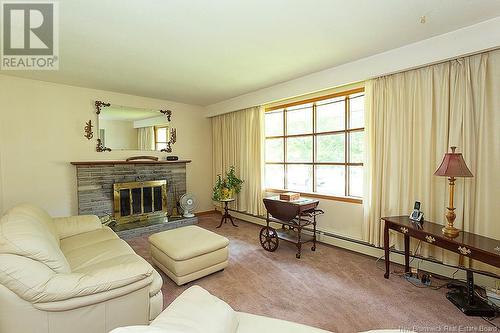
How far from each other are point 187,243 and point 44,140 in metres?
3.10

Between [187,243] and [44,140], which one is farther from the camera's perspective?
[44,140]

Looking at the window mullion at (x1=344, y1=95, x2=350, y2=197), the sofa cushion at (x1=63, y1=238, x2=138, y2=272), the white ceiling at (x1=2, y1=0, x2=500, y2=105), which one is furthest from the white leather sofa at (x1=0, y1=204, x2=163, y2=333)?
the window mullion at (x1=344, y1=95, x2=350, y2=197)

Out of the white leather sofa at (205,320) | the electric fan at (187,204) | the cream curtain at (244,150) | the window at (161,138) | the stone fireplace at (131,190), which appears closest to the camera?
the white leather sofa at (205,320)

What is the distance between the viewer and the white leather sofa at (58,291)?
53.4 inches

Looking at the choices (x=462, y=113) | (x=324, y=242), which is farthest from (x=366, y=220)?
(x=462, y=113)

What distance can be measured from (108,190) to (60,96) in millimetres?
1726

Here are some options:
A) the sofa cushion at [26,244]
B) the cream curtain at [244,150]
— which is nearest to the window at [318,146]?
the cream curtain at [244,150]

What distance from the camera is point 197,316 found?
108 centimetres

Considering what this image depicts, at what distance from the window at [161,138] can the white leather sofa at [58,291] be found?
10.7ft

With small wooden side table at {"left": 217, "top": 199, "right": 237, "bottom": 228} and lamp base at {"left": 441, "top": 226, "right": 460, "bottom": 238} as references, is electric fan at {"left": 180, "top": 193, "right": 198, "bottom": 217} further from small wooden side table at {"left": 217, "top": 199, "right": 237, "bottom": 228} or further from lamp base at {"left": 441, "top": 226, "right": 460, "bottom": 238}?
lamp base at {"left": 441, "top": 226, "right": 460, "bottom": 238}

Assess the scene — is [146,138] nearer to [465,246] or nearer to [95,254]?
[95,254]

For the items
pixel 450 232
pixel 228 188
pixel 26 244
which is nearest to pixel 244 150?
pixel 228 188

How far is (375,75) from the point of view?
2.93 meters

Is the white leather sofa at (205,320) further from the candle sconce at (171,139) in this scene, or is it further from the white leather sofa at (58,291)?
the candle sconce at (171,139)
